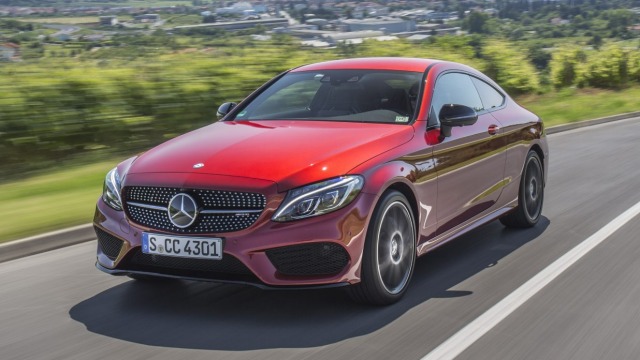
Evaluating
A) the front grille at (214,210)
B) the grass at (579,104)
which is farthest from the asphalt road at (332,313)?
the grass at (579,104)

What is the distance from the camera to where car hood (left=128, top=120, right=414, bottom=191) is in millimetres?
A: 5453

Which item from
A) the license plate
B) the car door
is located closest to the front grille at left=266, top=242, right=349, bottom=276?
the license plate

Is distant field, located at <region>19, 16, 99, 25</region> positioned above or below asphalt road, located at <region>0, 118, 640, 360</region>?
below

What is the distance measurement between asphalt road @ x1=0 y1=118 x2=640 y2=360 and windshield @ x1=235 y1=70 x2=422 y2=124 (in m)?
1.19

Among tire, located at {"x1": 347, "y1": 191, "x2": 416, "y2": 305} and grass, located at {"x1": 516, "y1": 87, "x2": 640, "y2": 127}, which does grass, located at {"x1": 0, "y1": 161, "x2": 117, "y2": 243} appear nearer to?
tire, located at {"x1": 347, "y1": 191, "x2": 416, "y2": 305}

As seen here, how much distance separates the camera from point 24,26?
15.1 m

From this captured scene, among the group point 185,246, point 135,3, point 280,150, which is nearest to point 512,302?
point 280,150

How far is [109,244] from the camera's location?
19.1 feet

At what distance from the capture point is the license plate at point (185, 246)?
209 inches

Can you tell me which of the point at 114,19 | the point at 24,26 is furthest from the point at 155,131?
the point at 114,19

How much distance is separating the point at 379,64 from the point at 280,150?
5.85 ft

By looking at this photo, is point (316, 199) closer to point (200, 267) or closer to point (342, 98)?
→ point (200, 267)

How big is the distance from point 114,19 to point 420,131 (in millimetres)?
14094

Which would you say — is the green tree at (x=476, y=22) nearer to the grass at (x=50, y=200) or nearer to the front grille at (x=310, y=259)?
the grass at (x=50, y=200)
